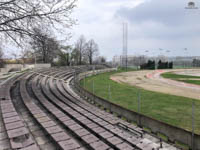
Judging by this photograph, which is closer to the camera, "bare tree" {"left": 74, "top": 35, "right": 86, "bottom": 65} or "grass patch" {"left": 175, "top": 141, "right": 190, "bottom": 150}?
"grass patch" {"left": 175, "top": 141, "right": 190, "bottom": 150}

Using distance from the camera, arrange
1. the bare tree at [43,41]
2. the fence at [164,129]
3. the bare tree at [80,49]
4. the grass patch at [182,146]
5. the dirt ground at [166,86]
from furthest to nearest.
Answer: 1. the bare tree at [80,49]
2. the dirt ground at [166,86]
3. the bare tree at [43,41]
4. the grass patch at [182,146]
5. the fence at [164,129]

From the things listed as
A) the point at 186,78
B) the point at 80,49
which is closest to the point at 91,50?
the point at 80,49

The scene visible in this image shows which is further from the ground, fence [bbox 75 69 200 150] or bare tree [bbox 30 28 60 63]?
bare tree [bbox 30 28 60 63]

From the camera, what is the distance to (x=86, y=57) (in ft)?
230

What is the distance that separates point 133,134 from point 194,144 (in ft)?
6.85

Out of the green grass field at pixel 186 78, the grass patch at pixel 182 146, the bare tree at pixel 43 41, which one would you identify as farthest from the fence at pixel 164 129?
the green grass field at pixel 186 78

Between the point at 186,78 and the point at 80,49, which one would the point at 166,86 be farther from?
the point at 80,49

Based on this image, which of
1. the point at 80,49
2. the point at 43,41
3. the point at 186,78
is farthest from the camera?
the point at 80,49

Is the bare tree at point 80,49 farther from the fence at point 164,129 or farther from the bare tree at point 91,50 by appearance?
the fence at point 164,129

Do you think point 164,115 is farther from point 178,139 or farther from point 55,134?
point 55,134

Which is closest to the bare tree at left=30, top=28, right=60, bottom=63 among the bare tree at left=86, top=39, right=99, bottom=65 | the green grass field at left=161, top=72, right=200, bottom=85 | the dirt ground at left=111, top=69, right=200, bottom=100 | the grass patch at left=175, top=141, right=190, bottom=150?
the grass patch at left=175, top=141, right=190, bottom=150

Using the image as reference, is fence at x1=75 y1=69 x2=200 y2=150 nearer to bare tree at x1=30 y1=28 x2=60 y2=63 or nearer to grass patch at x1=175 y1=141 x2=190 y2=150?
grass patch at x1=175 y1=141 x2=190 y2=150

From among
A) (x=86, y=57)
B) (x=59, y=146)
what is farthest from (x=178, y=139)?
(x=86, y=57)

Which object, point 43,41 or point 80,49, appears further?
point 80,49
